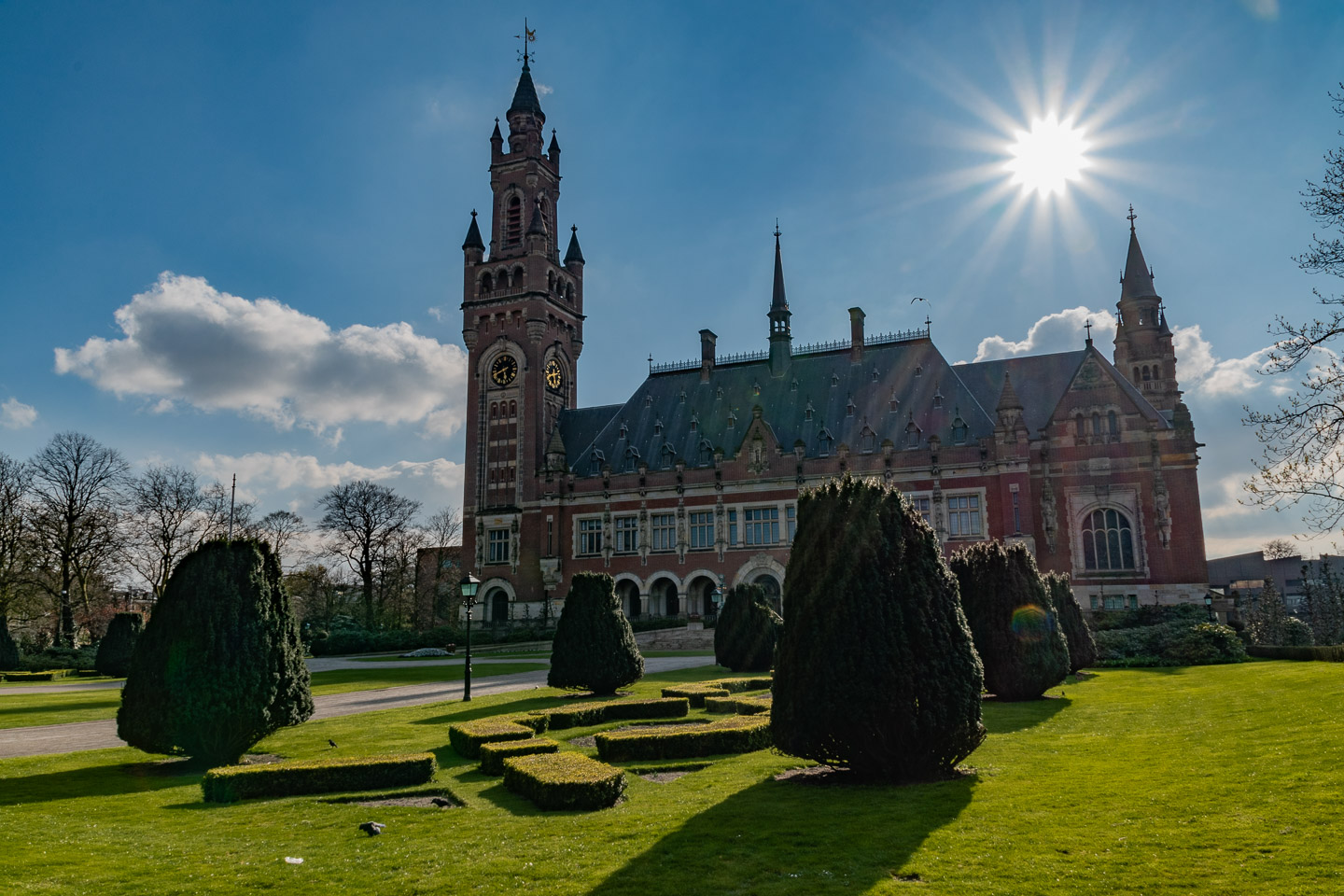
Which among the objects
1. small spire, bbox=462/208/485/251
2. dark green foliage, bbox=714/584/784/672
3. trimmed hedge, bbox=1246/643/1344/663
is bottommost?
trimmed hedge, bbox=1246/643/1344/663

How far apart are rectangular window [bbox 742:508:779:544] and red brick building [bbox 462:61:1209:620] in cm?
12

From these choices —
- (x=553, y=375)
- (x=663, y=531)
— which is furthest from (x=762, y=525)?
(x=553, y=375)

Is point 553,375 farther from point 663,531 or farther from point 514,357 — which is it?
point 663,531

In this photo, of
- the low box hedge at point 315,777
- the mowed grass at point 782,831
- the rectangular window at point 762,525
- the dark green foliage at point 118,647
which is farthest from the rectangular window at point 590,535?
the low box hedge at point 315,777

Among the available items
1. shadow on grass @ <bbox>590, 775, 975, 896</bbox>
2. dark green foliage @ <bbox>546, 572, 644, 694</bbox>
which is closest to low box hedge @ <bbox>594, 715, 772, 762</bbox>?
shadow on grass @ <bbox>590, 775, 975, 896</bbox>

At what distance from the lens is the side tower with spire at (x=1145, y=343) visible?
60.8 meters

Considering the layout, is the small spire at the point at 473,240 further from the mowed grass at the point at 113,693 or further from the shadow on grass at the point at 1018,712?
the shadow on grass at the point at 1018,712

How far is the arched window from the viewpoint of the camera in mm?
48344

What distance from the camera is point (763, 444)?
5738 cm

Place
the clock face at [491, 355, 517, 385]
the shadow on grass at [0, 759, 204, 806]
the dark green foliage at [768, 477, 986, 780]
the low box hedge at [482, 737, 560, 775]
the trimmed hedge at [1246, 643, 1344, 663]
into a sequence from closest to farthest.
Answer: the dark green foliage at [768, 477, 986, 780], the shadow on grass at [0, 759, 204, 806], the low box hedge at [482, 737, 560, 775], the trimmed hedge at [1246, 643, 1344, 663], the clock face at [491, 355, 517, 385]

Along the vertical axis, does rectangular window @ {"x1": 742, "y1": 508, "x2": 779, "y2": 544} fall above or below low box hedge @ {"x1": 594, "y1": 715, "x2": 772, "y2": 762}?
above

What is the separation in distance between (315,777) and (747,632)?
1902 centimetres

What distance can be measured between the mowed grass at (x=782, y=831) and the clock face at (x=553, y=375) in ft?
167

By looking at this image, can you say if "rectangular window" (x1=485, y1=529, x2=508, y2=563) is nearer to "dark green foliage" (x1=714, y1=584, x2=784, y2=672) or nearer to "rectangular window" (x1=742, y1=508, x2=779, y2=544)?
"rectangular window" (x1=742, y1=508, x2=779, y2=544)
